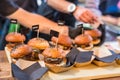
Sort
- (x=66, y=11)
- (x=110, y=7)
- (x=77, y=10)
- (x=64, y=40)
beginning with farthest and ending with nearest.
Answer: (x=110, y=7)
(x=66, y=11)
(x=77, y=10)
(x=64, y=40)

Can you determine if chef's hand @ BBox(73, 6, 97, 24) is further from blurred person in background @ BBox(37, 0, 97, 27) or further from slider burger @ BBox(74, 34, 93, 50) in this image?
slider burger @ BBox(74, 34, 93, 50)

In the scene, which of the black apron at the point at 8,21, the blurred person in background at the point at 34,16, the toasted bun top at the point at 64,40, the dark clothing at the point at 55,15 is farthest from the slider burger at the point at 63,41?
the dark clothing at the point at 55,15

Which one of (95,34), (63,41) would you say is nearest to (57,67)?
(63,41)

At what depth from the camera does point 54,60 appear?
1.13 m

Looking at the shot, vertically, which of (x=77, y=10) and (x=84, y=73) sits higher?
(x=77, y=10)

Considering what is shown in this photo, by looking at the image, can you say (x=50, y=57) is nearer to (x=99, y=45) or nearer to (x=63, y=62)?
(x=63, y=62)

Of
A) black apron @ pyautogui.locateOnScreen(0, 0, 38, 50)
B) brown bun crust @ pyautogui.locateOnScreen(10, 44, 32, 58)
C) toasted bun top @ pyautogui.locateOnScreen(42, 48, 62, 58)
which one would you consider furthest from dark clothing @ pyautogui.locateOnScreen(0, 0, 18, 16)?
toasted bun top @ pyautogui.locateOnScreen(42, 48, 62, 58)

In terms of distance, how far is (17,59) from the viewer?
1.21m

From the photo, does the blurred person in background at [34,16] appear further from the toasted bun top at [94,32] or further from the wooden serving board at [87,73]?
the wooden serving board at [87,73]

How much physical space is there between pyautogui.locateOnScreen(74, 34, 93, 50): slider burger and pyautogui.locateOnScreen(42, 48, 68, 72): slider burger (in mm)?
244

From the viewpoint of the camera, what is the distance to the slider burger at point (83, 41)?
1.38 meters

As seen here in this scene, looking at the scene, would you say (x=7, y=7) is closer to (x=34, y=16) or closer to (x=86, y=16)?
(x=34, y=16)

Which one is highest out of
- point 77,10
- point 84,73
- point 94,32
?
point 77,10

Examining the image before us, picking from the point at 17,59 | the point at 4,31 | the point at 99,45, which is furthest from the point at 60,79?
the point at 4,31
